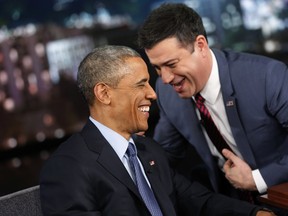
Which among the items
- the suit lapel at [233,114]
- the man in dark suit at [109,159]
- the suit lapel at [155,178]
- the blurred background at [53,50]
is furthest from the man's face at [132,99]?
the blurred background at [53,50]

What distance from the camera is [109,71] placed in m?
1.64

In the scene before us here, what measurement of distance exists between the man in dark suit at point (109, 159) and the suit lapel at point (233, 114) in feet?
1.39

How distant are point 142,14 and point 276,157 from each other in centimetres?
458

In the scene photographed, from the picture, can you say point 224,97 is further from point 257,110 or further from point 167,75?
point 167,75

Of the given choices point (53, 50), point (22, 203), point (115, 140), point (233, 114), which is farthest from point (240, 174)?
point (53, 50)

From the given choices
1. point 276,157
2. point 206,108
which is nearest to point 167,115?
point 206,108

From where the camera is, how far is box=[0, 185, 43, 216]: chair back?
5.31ft

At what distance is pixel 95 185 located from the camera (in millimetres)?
1574

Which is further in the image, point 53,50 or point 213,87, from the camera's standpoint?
point 53,50

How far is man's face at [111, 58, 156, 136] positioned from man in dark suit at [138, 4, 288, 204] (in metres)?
0.34

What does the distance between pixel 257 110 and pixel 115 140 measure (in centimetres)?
73

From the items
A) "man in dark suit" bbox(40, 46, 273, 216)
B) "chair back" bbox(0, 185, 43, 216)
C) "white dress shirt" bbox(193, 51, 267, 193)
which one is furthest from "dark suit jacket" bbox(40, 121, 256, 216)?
"white dress shirt" bbox(193, 51, 267, 193)

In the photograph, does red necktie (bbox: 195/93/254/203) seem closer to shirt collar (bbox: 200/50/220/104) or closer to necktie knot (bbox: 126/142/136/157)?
shirt collar (bbox: 200/50/220/104)

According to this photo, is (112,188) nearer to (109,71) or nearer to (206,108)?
(109,71)
